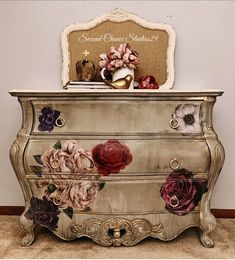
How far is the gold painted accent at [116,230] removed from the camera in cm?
167

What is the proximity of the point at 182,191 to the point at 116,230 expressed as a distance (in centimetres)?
39

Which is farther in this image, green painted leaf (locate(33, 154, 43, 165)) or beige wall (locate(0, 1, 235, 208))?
beige wall (locate(0, 1, 235, 208))

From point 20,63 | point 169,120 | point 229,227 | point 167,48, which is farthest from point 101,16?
point 229,227

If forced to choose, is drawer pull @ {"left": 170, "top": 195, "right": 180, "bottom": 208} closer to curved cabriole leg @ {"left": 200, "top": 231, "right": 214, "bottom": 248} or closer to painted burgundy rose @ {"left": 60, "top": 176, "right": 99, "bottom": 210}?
curved cabriole leg @ {"left": 200, "top": 231, "right": 214, "bottom": 248}

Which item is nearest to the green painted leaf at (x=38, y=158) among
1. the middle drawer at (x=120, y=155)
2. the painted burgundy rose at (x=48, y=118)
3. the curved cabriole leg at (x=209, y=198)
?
the middle drawer at (x=120, y=155)

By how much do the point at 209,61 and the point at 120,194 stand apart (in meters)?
1.04

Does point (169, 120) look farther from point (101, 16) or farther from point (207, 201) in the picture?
point (101, 16)

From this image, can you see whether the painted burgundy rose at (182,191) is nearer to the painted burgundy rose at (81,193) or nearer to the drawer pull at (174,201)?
the drawer pull at (174,201)

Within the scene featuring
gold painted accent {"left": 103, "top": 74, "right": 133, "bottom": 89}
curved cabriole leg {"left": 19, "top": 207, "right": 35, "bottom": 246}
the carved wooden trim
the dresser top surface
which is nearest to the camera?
the dresser top surface

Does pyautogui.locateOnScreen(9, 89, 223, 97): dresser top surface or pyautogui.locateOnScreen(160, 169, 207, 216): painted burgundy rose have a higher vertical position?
pyautogui.locateOnScreen(9, 89, 223, 97): dresser top surface

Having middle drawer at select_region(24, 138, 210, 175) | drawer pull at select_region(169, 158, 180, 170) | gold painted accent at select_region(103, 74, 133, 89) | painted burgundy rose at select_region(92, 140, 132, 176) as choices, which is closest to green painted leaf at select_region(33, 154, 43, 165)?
middle drawer at select_region(24, 138, 210, 175)

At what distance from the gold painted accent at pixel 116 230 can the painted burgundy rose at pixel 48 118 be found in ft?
1.67

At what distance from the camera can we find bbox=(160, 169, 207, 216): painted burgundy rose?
1653 millimetres

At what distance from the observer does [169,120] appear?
1.64 metres
